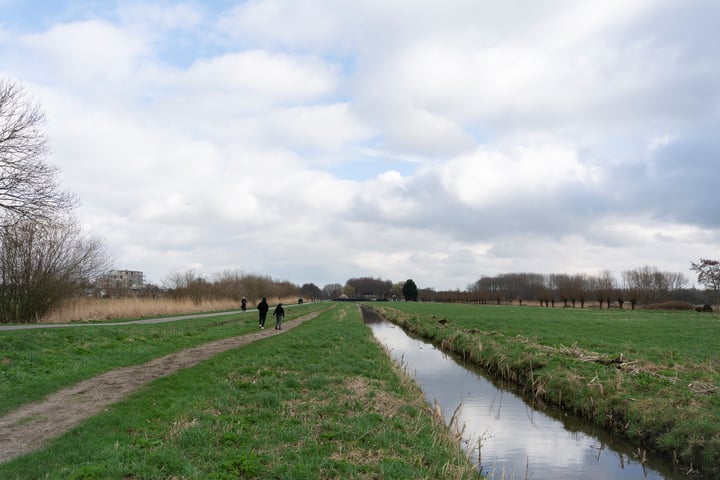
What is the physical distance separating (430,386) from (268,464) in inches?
408

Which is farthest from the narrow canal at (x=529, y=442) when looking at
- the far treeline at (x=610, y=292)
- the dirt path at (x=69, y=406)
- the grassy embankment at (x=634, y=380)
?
the far treeline at (x=610, y=292)

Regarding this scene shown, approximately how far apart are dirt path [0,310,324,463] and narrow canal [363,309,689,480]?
7295mm

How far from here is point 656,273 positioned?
108812mm

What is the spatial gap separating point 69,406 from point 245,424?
3.88 meters

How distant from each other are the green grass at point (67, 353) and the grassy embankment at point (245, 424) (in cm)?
6

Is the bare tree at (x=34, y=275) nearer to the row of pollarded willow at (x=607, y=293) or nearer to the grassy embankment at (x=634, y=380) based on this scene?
the grassy embankment at (x=634, y=380)

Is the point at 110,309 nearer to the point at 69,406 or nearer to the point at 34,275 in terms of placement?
the point at 34,275

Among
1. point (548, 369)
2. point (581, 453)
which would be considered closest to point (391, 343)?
point (548, 369)

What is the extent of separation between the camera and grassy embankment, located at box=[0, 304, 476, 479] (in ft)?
21.9

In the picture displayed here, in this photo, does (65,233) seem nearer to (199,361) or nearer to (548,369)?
(199,361)

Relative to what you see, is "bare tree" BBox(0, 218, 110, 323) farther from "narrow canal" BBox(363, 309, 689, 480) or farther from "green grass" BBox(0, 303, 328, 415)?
"narrow canal" BBox(363, 309, 689, 480)

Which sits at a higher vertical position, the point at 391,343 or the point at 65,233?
the point at 65,233

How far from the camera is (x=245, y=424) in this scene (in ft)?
28.6

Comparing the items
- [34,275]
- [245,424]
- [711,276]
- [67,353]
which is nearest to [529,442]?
[245,424]
